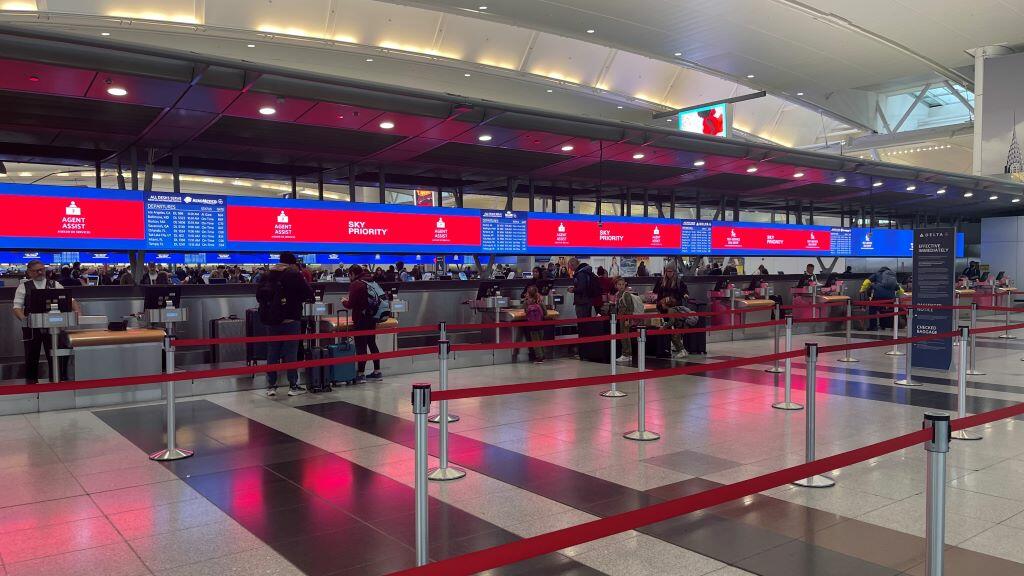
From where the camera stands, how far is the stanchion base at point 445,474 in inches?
217

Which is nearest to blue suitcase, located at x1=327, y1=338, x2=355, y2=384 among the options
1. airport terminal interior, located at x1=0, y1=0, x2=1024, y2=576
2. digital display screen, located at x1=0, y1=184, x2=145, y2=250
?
airport terminal interior, located at x1=0, y1=0, x2=1024, y2=576

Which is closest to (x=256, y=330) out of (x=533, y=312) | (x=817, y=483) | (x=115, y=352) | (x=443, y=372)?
(x=115, y=352)

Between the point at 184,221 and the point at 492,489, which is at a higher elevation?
the point at 184,221

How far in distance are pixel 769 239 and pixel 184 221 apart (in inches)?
606

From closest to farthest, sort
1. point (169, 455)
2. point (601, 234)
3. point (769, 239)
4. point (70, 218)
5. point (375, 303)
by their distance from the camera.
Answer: point (169, 455)
point (70, 218)
point (375, 303)
point (601, 234)
point (769, 239)

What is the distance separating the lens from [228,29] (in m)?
14.5

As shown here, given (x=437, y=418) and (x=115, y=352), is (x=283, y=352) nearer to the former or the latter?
(x=115, y=352)

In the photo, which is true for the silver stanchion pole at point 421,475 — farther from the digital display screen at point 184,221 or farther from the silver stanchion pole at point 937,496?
the digital display screen at point 184,221

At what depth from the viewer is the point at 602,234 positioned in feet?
54.2

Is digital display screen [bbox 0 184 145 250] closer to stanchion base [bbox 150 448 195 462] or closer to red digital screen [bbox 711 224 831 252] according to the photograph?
stanchion base [bbox 150 448 195 462]

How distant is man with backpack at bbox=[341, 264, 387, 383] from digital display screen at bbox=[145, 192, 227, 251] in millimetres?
2406

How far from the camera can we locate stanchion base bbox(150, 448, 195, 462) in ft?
20.1

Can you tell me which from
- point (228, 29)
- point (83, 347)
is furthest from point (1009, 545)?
point (228, 29)

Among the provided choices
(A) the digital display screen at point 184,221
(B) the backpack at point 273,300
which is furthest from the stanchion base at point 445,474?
(A) the digital display screen at point 184,221
